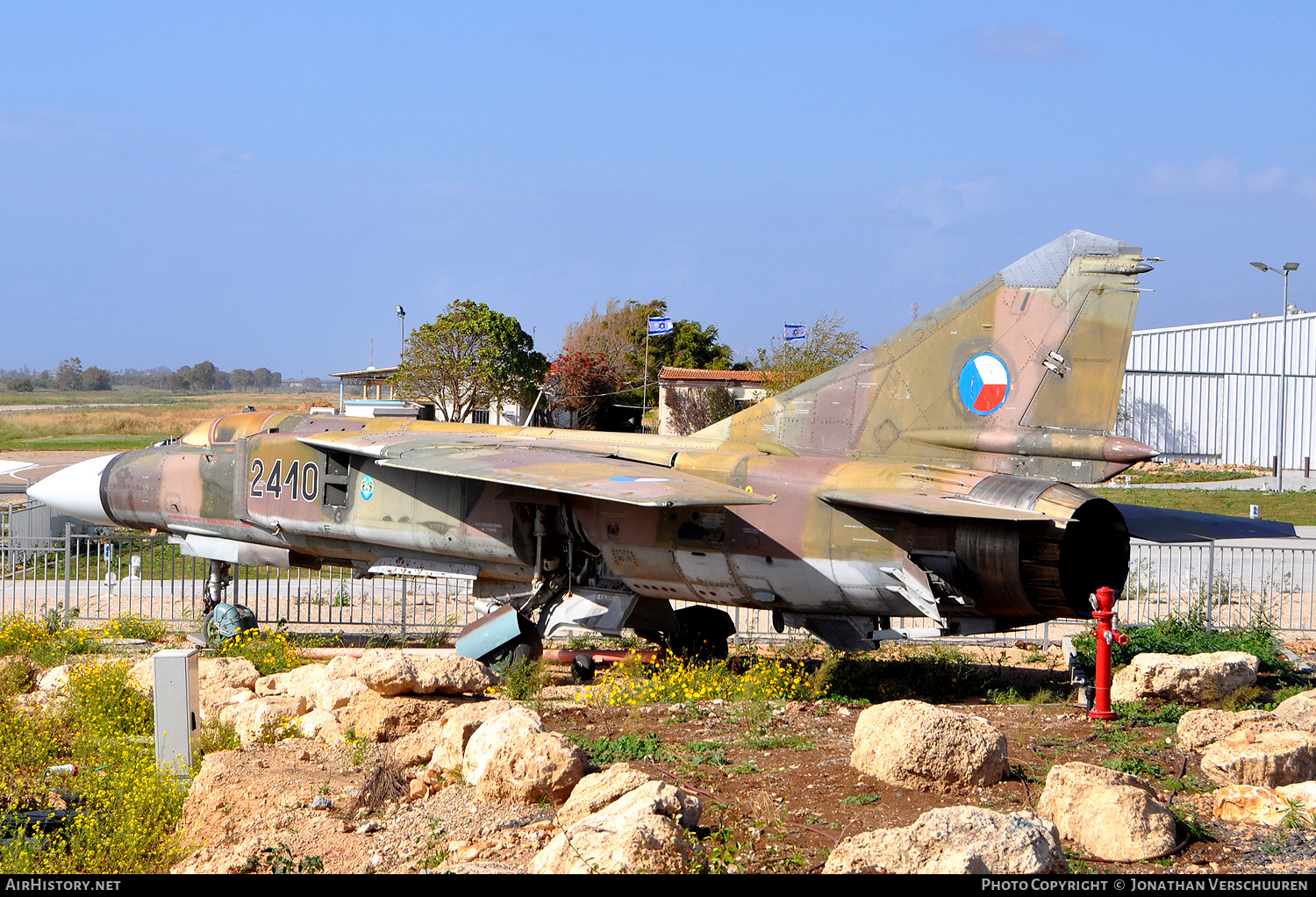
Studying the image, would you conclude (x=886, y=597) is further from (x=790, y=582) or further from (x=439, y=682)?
(x=439, y=682)

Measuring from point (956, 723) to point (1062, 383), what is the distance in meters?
4.75

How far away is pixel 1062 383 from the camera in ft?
34.8

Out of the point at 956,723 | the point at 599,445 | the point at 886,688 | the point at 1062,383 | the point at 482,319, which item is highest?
the point at 482,319

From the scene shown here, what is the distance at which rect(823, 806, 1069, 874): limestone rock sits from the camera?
5230 millimetres

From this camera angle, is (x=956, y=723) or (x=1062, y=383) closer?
(x=956, y=723)

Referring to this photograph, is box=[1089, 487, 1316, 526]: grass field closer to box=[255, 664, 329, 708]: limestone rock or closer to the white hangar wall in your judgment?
the white hangar wall

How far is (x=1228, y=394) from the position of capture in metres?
47.7

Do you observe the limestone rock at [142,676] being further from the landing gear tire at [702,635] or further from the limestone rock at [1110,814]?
the limestone rock at [1110,814]

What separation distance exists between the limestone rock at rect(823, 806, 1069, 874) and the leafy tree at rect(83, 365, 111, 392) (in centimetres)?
20119

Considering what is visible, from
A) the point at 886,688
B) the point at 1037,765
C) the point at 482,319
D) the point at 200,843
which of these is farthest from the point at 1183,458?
the point at 200,843

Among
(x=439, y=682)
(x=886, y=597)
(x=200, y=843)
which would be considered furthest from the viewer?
(x=886, y=597)

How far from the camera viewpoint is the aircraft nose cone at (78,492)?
14977 mm

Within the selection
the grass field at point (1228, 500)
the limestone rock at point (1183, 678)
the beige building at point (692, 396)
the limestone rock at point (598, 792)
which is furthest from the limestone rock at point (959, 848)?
the beige building at point (692, 396)

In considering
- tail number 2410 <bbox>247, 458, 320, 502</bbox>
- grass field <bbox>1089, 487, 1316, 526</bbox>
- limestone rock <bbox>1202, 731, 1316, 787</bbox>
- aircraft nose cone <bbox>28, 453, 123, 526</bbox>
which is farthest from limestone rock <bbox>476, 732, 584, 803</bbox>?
grass field <bbox>1089, 487, 1316, 526</bbox>
